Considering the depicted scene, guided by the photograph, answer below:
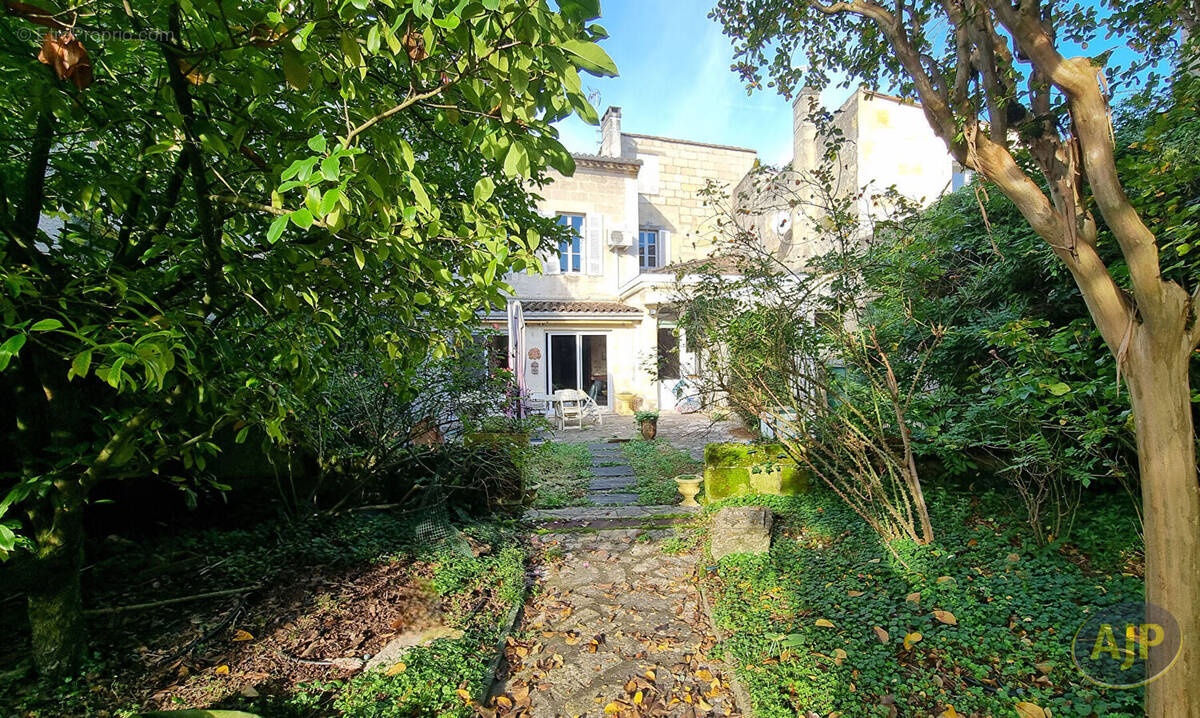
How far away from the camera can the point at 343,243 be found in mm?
2146

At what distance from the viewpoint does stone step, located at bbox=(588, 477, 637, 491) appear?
7406 mm

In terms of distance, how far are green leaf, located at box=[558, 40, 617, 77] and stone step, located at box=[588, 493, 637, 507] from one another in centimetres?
606

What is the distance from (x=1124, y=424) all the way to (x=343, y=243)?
4604 millimetres

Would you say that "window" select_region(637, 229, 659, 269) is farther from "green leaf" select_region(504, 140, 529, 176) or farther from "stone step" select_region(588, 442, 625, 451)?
"green leaf" select_region(504, 140, 529, 176)

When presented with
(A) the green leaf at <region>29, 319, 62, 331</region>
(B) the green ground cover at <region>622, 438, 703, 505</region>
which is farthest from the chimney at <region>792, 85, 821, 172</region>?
(A) the green leaf at <region>29, 319, 62, 331</region>

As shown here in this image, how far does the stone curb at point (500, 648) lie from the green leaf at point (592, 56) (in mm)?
3068

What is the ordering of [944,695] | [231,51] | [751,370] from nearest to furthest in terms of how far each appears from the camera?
[231,51], [944,695], [751,370]

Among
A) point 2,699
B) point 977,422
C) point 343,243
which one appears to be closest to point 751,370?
point 977,422

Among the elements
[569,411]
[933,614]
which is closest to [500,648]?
[933,614]

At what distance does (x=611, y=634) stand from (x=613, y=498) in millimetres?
3301

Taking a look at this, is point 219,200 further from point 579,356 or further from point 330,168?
point 579,356

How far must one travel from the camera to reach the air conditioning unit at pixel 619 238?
16484mm

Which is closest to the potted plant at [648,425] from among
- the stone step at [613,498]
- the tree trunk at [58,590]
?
the stone step at [613,498]

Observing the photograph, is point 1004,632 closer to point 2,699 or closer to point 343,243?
point 343,243
